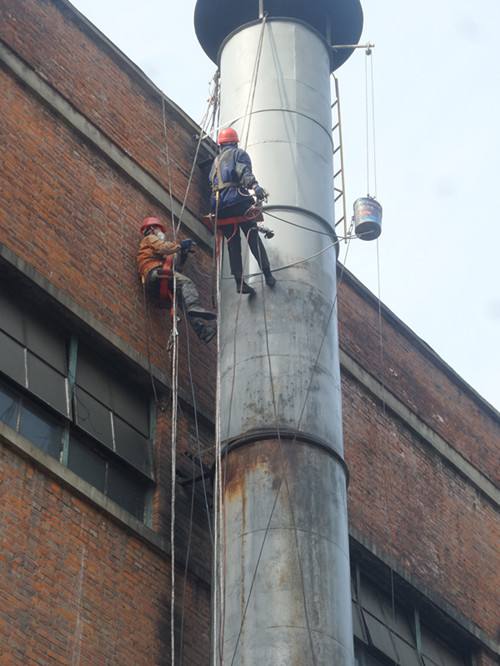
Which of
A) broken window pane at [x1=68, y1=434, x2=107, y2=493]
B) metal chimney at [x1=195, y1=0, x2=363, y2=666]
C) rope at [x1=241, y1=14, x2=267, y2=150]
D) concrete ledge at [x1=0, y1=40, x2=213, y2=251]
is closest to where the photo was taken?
metal chimney at [x1=195, y1=0, x2=363, y2=666]

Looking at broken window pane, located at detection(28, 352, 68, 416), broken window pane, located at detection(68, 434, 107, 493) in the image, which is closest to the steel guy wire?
broken window pane, located at detection(68, 434, 107, 493)

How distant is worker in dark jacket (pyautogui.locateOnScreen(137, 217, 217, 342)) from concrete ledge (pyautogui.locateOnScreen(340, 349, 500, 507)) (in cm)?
368

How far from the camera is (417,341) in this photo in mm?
22547

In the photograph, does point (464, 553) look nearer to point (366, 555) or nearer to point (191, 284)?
point (366, 555)

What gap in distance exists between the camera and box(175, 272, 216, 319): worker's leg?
55.6ft

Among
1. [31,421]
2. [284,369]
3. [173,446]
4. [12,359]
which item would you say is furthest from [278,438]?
[12,359]

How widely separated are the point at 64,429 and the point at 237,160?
3.68 meters

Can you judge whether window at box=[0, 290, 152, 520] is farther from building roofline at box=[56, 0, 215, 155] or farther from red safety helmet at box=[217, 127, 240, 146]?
building roofline at box=[56, 0, 215, 155]

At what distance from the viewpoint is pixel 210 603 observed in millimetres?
15688

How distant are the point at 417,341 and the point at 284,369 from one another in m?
6.69

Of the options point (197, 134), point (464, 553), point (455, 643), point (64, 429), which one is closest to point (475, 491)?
point (464, 553)

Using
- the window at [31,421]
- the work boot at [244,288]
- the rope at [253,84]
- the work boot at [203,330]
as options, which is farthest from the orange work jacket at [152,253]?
the window at [31,421]

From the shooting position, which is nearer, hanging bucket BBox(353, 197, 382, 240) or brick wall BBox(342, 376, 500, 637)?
hanging bucket BBox(353, 197, 382, 240)

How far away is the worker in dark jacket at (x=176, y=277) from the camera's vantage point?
17.0 metres
